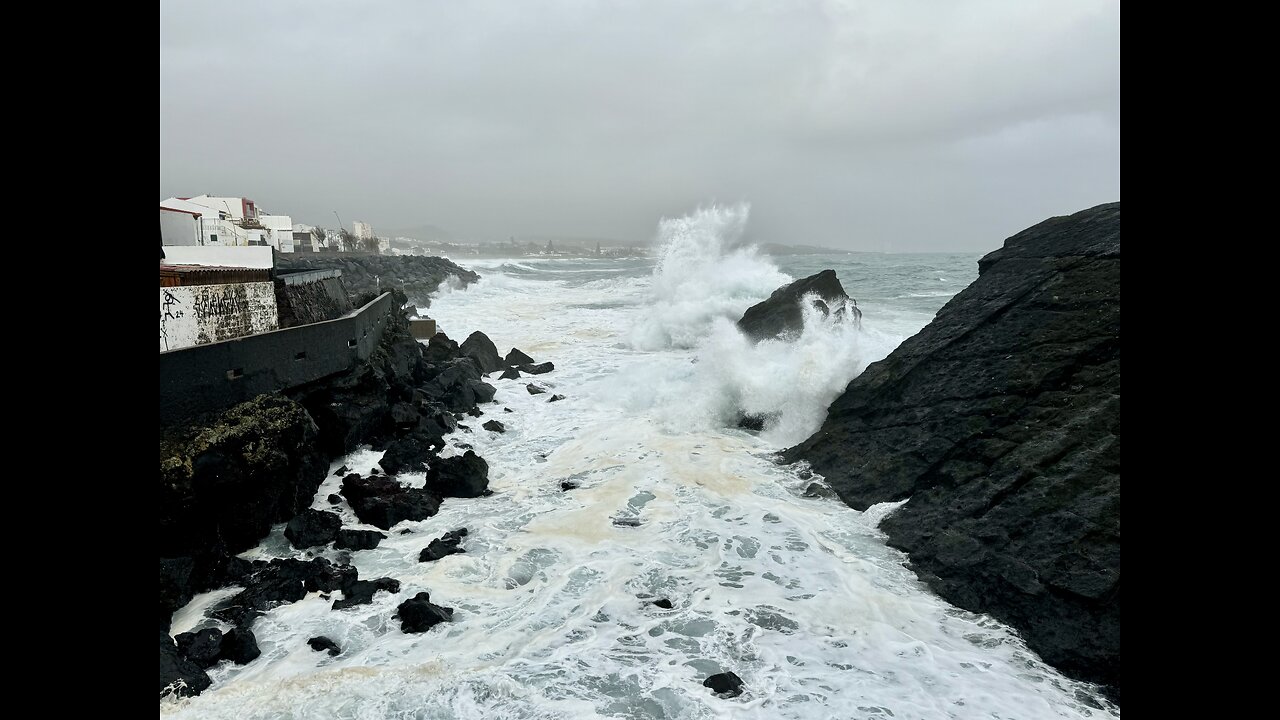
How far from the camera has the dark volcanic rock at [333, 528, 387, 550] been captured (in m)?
7.53

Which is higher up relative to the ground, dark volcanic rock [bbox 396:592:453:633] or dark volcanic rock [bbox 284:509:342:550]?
dark volcanic rock [bbox 284:509:342:550]

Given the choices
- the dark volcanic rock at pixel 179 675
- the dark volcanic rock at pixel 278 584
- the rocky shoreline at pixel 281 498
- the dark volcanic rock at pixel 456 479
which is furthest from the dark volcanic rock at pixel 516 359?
the dark volcanic rock at pixel 179 675

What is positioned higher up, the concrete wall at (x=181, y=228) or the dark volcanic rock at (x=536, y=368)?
the concrete wall at (x=181, y=228)

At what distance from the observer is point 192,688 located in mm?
4984

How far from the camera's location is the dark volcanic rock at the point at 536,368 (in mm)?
17391

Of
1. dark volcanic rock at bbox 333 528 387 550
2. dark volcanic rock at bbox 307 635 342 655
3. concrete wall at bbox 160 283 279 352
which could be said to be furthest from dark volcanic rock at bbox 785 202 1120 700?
concrete wall at bbox 160 283 279 352

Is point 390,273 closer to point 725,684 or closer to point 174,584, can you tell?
point 174,584

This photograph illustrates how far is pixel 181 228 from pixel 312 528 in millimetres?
19306

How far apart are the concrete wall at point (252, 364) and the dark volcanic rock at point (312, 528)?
179 centimetres

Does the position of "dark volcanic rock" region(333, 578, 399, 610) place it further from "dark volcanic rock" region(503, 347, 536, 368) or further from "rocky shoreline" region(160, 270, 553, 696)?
"dark volcanic rock" region(503, 347, 536, 368)

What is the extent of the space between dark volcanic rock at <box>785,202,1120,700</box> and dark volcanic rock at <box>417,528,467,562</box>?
16.7 ft

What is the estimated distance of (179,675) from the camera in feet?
16.3

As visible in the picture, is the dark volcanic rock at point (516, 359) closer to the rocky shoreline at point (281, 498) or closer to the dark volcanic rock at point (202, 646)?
the rocky shoreline at point (281, 498)
